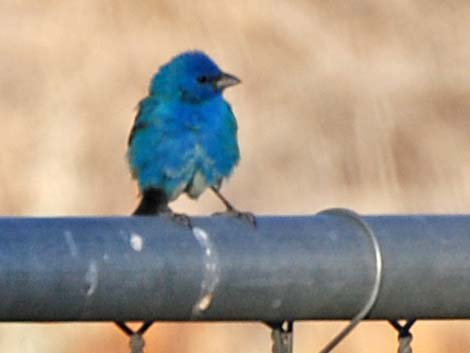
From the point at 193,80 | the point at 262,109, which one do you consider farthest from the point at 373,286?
the point at 262,109

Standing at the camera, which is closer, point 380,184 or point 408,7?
point 380,184

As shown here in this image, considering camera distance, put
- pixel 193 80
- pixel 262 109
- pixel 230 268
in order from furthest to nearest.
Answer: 1. pixel 262 109
2. pixel 193 80
3. pixel 230 268

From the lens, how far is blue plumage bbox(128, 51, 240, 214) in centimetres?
422

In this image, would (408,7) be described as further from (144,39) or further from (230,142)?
(230,142)

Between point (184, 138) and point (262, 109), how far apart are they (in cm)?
377

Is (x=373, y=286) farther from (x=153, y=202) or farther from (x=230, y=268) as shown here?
(x=153, y=202)

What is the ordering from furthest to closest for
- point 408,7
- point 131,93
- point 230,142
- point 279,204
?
point 408,7 → point 131,93 → point 279,204 → point 230,142

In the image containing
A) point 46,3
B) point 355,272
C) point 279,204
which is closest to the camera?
point 355,272

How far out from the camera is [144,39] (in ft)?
26.8

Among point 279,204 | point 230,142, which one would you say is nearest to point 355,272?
point 230,142

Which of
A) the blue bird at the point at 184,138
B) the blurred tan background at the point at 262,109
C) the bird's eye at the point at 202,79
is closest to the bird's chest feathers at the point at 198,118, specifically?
the blue bird at the point at 184,138

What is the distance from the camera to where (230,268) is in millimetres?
1734

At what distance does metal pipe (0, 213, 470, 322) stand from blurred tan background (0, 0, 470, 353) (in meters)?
4.52

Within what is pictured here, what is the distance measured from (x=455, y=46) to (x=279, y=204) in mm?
2141
